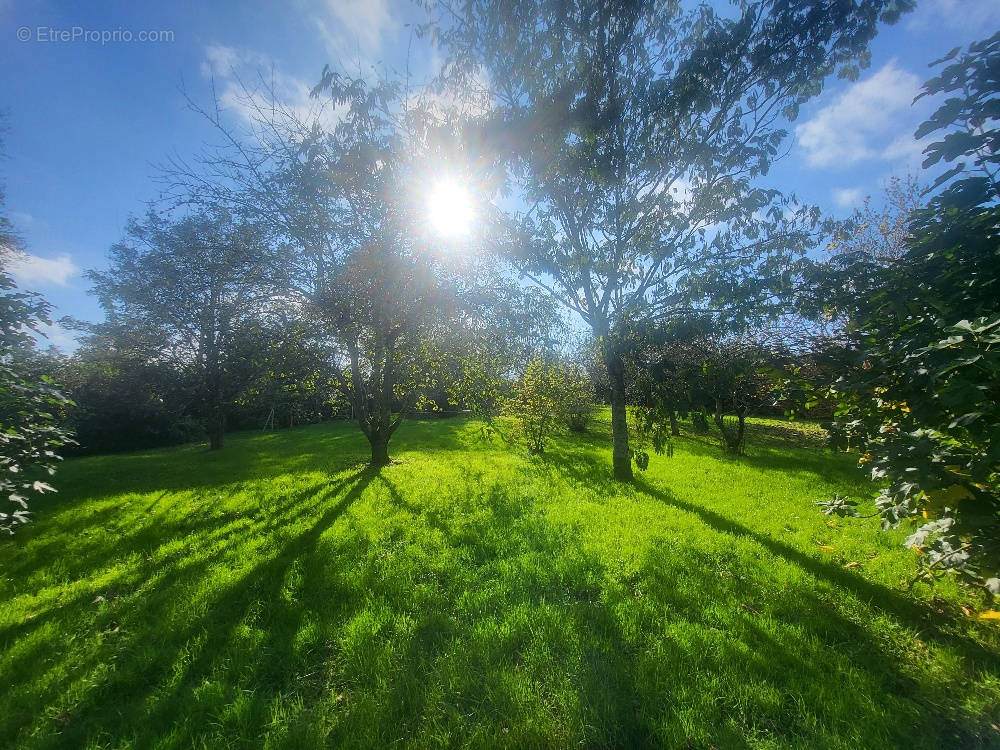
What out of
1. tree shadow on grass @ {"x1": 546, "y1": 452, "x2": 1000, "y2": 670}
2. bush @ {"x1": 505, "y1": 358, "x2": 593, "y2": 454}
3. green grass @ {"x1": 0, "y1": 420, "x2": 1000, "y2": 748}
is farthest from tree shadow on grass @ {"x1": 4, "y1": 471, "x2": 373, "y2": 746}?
→ bush @ {"x1": 505, "y1": 358, "x2": 593, "y2": 454}

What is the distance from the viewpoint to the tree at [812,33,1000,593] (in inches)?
91.6

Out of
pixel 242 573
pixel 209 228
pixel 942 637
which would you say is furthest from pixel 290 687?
pixel 209 228

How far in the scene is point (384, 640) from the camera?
10.8 feet

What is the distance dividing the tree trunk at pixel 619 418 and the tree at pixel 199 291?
8.77 metres

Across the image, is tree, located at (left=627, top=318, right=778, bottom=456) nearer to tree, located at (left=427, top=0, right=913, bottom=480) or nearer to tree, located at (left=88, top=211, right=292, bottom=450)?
tree, located at (left=427, top=0, right=913, bottom=480)

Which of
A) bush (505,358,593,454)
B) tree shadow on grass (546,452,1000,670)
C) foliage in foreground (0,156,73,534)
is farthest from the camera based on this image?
bush (505,358,593,454)

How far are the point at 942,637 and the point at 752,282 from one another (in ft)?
13.8

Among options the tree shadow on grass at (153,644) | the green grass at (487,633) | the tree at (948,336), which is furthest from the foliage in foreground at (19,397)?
the tree at (948,336)

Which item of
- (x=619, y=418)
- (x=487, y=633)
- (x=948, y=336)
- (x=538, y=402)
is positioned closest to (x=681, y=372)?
(x=948, y=336)

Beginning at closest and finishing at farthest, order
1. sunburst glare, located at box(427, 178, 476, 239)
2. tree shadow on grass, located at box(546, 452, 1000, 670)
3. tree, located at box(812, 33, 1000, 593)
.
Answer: tree, located at box(812, 33, 1000, 593), tree shadow on grass, located at box(546, 452, 1000, 670), sunburst glare, located at box(427, 178, 476, 239)

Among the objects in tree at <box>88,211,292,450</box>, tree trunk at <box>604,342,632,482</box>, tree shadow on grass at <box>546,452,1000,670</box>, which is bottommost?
tree shadow on grass at <box>546,452,1000,670</box>

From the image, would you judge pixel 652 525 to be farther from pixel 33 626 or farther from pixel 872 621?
pixel 33 626

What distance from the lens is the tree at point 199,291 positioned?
856cm

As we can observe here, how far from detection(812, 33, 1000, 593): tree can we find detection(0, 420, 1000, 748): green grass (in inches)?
50.3
